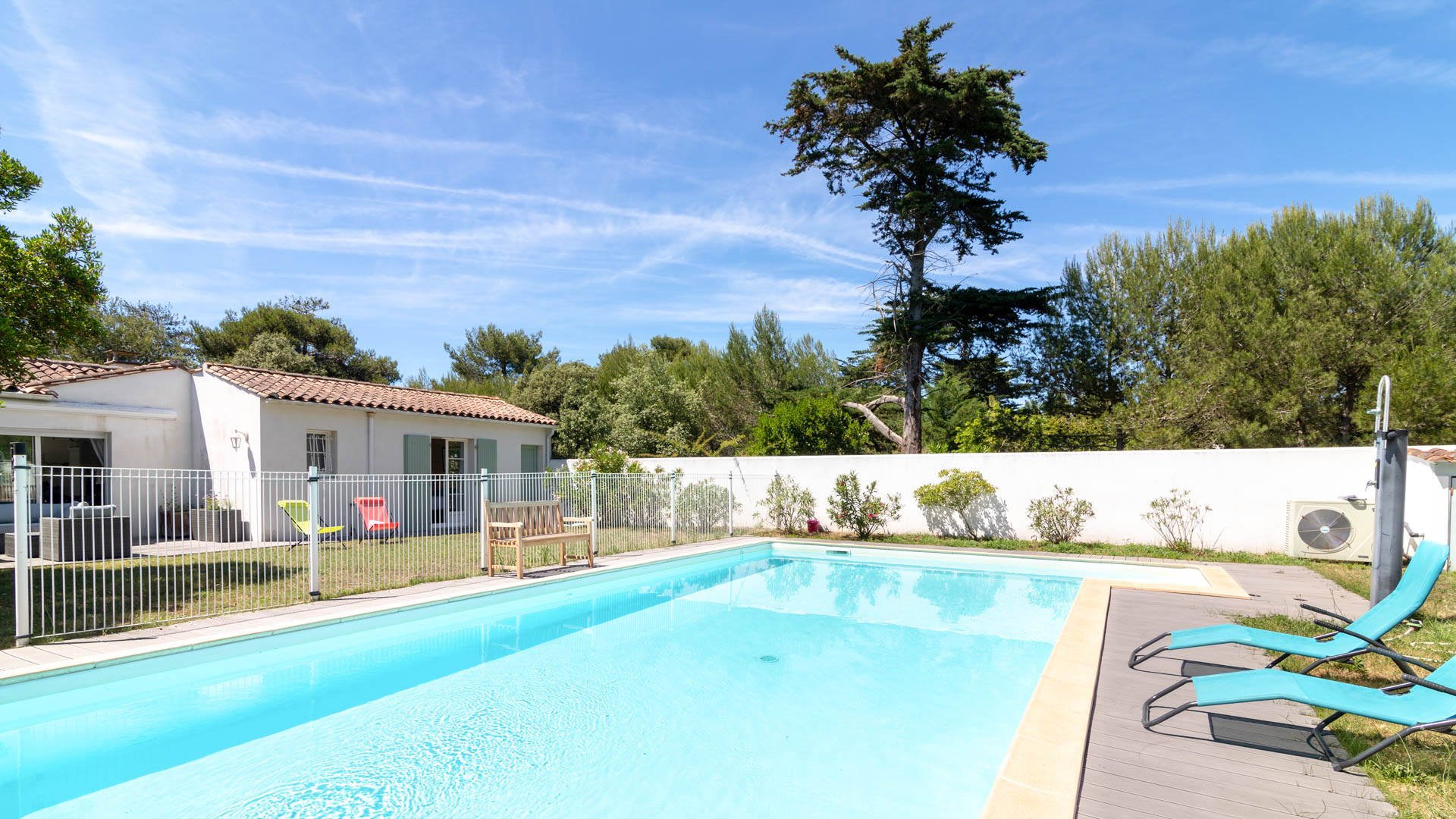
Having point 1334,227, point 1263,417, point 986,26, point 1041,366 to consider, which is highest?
point 986,26

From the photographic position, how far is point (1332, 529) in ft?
33.6

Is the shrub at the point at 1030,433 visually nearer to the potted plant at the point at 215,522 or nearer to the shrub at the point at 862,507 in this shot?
the shrub at the point at 862,507

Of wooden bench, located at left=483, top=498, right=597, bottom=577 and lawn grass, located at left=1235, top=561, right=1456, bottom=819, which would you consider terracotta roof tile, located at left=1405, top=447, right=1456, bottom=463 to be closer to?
lawn grass, located at left=1235, top=561, right=1456, bottom=819

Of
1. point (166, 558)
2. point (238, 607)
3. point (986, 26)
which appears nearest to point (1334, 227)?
point (986, 26)

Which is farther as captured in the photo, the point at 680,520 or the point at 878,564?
the point at 680,520

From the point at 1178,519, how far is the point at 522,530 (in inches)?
445

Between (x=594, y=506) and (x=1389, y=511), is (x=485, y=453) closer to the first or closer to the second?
(x=594, y=506)

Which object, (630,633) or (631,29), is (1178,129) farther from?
(630,633)

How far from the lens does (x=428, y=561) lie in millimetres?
9852

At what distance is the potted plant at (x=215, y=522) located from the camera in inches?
456

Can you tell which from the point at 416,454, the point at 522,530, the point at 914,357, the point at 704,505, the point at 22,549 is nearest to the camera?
the point at 22,549

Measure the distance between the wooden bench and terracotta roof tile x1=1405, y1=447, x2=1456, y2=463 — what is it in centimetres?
1111

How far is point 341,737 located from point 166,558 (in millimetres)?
6823

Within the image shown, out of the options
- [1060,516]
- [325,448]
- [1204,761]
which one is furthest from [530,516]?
[1060,516]
